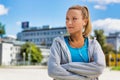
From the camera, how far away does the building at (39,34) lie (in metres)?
95.9

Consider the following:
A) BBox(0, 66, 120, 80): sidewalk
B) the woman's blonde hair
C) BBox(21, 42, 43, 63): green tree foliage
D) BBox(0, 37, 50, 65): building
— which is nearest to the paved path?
BBox(0, 66, 120, 80): sidewalk

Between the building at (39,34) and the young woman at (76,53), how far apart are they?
90941 millimetres

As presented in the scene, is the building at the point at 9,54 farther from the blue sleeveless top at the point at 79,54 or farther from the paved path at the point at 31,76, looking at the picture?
the blue sleeveless top at the point at 79,54

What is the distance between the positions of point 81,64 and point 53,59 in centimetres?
16

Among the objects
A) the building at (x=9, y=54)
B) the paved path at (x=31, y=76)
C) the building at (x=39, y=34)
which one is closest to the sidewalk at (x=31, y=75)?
the paved path at (x=31, y=76)

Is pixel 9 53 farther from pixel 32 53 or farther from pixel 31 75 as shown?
pixel 31 75

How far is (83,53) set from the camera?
5.95 feet

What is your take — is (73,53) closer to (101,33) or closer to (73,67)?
(73,67)

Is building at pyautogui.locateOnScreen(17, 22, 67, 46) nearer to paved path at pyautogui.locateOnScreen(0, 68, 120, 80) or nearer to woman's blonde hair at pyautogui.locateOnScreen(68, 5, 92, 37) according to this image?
paved path at pyautogui.locateOnScreen(0, 68, 120, 80)

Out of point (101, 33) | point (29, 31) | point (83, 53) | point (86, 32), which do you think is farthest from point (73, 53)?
point (29, 31)

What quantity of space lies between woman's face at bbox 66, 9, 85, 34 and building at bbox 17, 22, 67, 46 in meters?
91.0

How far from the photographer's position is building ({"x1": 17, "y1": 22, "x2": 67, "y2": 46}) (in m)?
95.9

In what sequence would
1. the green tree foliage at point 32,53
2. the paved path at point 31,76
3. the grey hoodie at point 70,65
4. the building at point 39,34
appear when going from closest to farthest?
the grey hoodie at point 70,65 → the paved path at point 31,76 → the green tree foliage at point 32,53 → the building at point 39,34

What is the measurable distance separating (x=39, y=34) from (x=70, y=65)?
99077mm
